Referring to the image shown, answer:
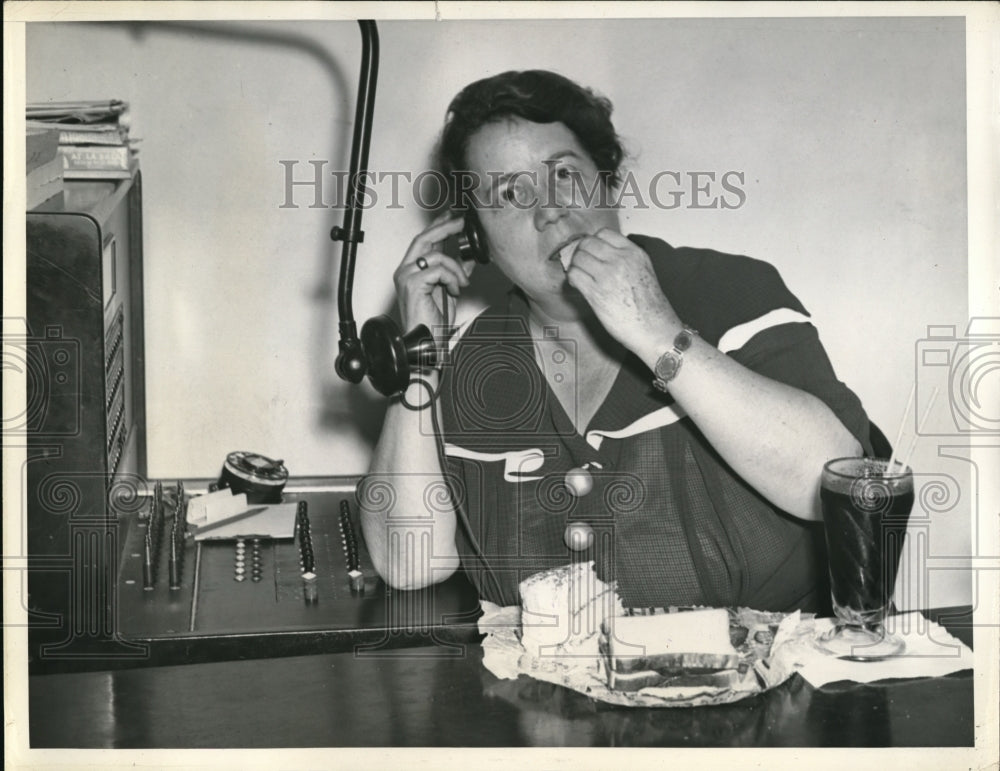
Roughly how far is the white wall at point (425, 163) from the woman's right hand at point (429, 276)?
0.45 feet

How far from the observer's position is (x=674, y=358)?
1479 mm

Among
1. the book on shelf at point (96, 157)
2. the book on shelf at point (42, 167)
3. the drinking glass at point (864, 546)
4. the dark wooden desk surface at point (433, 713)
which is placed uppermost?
the book on shelf at point (96, 157)

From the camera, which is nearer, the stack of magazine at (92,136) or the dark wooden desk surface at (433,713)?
the dark wooden desk surface at (433,713)

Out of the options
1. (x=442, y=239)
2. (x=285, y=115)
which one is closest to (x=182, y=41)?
(x=285, y=115)

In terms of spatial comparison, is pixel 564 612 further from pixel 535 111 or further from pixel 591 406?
pixel 535 111

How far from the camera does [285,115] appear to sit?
1934 mm

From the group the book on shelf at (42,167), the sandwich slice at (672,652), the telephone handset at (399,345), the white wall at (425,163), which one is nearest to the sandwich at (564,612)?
the sandwich slice at (672,652)

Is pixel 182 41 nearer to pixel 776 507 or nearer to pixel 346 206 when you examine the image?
pixel 346 206

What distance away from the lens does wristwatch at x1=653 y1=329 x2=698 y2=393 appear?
1477 millimetres

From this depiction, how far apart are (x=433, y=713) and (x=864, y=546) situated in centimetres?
54

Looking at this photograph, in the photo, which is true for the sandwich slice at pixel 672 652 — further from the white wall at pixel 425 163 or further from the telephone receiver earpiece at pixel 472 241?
the telephone receiver earpiece at pixel 472 241

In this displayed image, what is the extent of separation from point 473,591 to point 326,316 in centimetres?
59

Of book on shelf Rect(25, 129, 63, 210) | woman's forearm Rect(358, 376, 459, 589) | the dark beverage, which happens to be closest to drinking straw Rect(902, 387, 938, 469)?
the dark beverage

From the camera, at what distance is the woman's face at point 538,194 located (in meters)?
1.70
